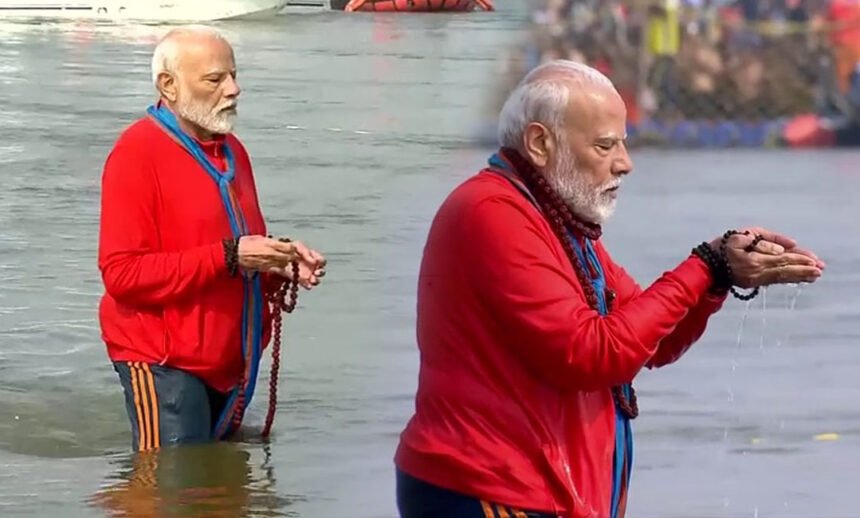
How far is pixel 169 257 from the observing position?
19.6ft

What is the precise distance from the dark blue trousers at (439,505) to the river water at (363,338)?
2.55m

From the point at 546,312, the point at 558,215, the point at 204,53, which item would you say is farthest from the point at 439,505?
the point at 204,53

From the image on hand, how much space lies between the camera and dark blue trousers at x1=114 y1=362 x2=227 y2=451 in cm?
617

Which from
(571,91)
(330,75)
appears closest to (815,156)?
(330,75)

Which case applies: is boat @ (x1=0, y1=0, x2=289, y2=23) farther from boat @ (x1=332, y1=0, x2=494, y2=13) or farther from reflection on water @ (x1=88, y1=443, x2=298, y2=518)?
reflection on water @ (x1=88, y1=443, x2=298, y2=518)

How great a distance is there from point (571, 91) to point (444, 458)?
0.76 meters

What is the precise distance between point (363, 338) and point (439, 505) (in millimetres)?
5751

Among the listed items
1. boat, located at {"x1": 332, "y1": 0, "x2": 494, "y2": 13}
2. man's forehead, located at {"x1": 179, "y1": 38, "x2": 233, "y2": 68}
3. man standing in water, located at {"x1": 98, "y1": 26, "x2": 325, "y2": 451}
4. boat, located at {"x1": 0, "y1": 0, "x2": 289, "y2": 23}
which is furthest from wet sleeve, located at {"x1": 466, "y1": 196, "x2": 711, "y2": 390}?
boat, located at {"x1": 332, "y1": 0, "x2": 494, "y2": 13}

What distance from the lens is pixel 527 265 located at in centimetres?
379

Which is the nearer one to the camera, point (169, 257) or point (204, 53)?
point (169, 257)

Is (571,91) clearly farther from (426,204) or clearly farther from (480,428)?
(426,204)

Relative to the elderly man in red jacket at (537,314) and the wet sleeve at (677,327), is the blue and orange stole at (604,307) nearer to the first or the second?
the elderly man in red jacket at (537,314)

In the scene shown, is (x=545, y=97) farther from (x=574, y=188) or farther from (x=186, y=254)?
(x=186, y=254)

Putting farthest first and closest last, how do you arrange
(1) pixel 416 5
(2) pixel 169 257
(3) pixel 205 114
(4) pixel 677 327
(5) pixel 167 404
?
1. (1) pixel 416 5
2. (5) pixel 167 404
3. (3) pixel 205 114
4. (2) pixel 169 257
5. (4) pixel 677 327
